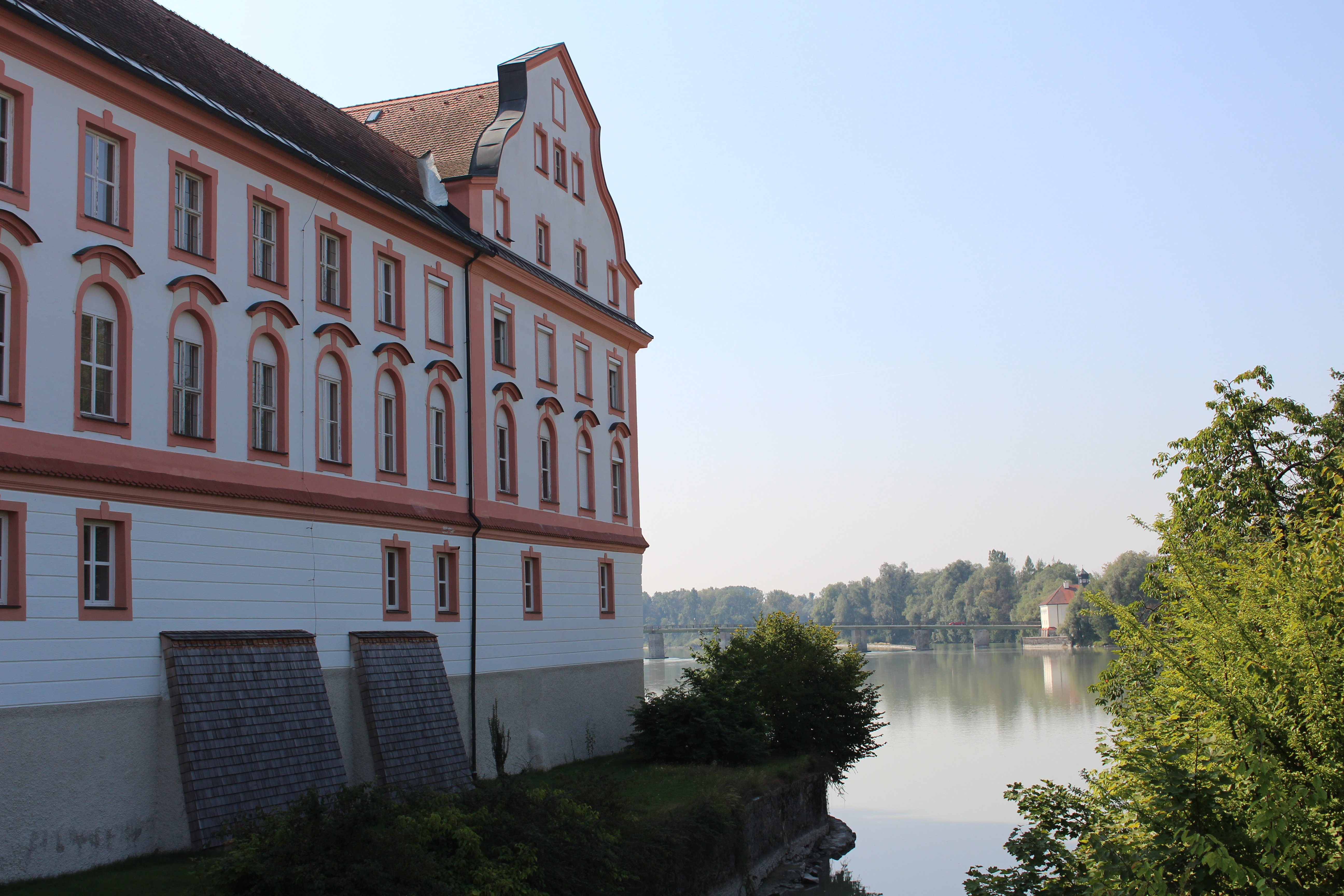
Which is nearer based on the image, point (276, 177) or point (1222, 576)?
point (1222, 576)

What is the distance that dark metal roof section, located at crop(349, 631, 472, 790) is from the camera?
20828 mm

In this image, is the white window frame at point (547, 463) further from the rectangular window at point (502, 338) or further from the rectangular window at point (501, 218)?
the rectangular window at point (501, 218)

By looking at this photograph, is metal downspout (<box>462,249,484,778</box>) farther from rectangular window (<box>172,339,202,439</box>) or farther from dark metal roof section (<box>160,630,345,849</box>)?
rectangular window (<box>172,339,202,439</box>)

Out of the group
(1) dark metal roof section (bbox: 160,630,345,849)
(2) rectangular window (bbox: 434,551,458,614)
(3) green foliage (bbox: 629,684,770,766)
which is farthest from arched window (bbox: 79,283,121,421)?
(3) green foliage (bbox: 629,684,770,766)

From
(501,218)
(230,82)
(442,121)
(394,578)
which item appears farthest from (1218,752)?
(442,121)

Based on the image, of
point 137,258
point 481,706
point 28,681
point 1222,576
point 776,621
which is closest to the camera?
point 1222,576

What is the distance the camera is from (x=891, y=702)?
227 ft

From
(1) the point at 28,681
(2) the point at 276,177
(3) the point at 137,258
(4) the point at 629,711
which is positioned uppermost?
(2) the point at 276,177

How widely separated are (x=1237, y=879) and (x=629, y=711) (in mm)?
22152

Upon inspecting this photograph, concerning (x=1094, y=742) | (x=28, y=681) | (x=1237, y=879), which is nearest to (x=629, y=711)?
(x=28, y=681)

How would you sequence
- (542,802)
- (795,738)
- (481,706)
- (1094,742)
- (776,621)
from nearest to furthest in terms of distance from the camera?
(542,802) < (481,706) < (795,738) < (776,621) < (1094,742)

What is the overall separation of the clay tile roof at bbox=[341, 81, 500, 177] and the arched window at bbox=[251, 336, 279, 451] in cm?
883

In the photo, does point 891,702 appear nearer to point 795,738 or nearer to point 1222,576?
point 795,738

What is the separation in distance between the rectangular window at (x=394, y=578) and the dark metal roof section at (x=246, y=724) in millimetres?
2995
